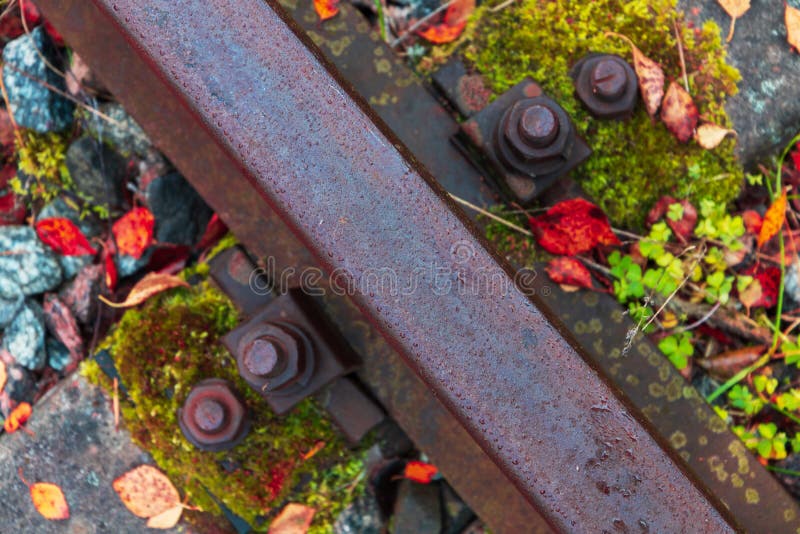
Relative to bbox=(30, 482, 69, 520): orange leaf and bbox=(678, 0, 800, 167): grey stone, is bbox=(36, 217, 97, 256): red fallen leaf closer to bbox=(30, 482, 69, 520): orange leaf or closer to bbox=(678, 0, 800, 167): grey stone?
bbox=(30, 482, 69, 520): orange leaf

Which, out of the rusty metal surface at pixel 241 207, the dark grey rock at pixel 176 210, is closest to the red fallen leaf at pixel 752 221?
the rusty metal surface at pixel 241 207

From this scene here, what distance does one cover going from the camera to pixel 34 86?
238 cm

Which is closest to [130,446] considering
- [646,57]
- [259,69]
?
[259,69]

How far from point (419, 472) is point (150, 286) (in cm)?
105

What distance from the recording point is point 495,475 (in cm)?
190

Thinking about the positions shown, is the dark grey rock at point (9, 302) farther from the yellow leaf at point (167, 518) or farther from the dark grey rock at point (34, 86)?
the yellow leaf at point (167, 518)

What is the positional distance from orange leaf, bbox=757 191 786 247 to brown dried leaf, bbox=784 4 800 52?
49cm

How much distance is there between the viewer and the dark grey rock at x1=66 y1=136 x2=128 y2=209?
7.63 feet

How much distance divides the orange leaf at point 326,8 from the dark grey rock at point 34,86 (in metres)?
1.03

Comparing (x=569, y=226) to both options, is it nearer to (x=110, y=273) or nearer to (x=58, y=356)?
(x=110, y=273)

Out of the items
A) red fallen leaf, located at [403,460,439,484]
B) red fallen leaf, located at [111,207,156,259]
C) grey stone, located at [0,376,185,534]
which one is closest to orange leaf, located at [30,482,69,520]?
grey stone, located at [0,376,185,534]

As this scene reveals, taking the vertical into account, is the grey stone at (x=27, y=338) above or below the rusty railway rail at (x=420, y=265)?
above

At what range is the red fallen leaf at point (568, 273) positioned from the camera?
6.41 ft

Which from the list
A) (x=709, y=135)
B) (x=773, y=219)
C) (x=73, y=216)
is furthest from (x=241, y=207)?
(x=773, y=219)
